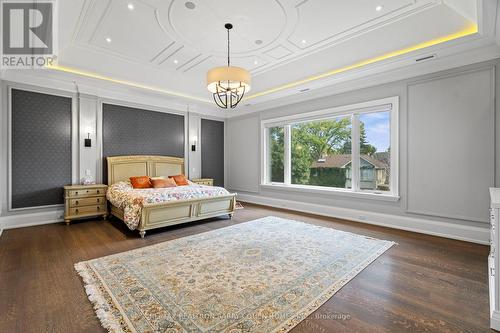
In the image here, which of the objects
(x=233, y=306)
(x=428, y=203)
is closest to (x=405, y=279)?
(x=233, y=306)

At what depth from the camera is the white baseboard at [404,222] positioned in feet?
11.7

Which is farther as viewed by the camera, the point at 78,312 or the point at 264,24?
the point at 264,24

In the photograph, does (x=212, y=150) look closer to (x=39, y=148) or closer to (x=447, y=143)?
(x=39, y=148)

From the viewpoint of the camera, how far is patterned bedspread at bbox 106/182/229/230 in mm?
3887

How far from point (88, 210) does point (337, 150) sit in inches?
218

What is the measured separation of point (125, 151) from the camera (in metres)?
5.75

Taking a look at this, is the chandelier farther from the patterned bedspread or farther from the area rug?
the area rug

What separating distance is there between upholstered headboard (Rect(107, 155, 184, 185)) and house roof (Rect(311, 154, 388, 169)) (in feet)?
12.2

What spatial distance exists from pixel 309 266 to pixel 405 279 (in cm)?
99

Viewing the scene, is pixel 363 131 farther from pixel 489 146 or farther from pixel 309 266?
pixel 309 266

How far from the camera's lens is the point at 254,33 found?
354 cm

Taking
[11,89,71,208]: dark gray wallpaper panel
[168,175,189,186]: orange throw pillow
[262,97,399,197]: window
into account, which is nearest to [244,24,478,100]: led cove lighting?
[262,97,399,197]: window

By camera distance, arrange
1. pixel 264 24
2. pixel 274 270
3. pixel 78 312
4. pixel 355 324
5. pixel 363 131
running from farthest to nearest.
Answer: pixel 363 131 < pixel 264 24 < pixel 274 270 < pixel 78 312 < pixel 355 324

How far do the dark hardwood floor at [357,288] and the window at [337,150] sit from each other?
1428 millimetres
